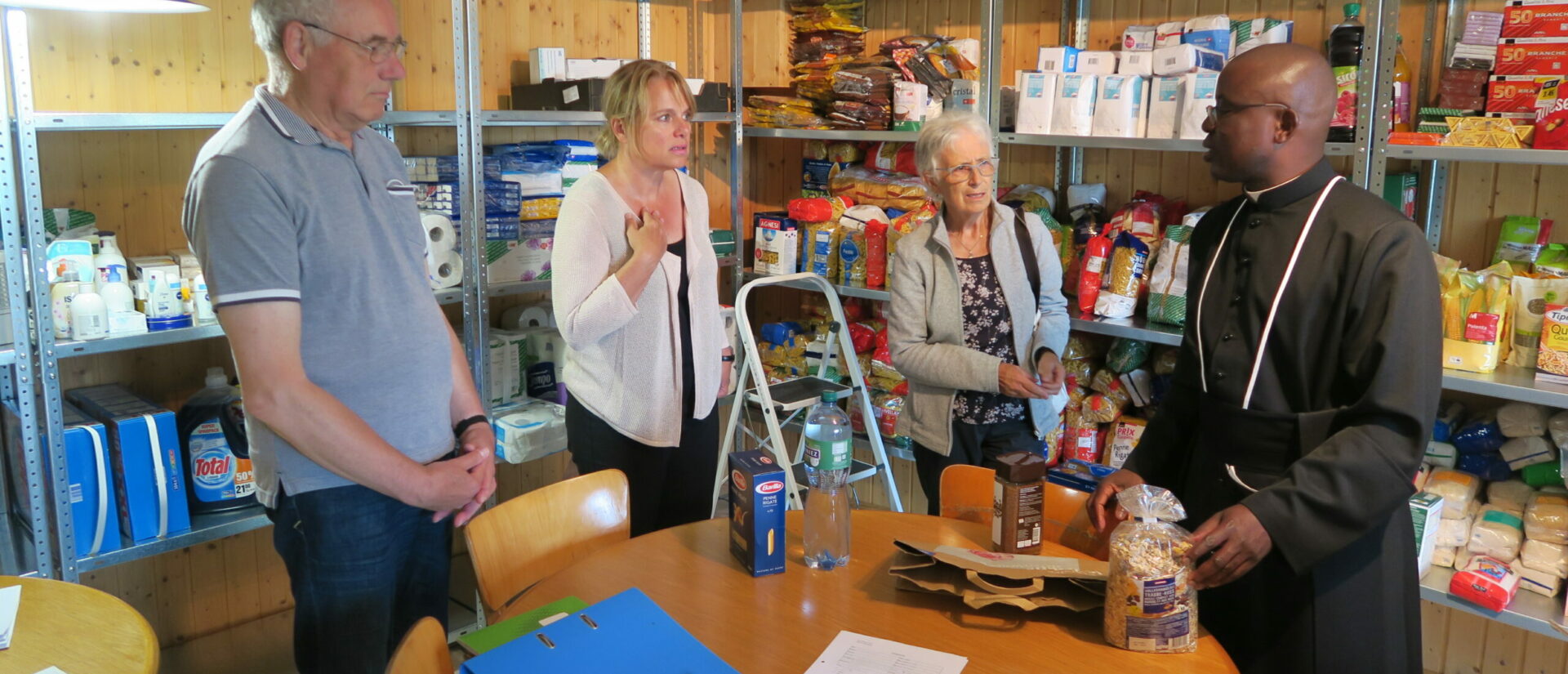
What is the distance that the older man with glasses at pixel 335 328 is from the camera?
173 centimetres

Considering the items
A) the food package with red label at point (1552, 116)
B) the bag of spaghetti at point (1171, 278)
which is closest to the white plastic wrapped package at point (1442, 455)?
the bag of spaghetti at point (1171, 278)

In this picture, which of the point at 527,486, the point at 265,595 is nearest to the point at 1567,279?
the point at 527,486

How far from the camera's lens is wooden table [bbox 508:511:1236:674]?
62.7 inches

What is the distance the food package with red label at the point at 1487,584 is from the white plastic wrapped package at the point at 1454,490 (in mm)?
142

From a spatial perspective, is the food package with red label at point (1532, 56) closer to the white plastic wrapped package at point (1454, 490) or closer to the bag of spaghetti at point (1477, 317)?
the bag of spaghetti at point (1477, 317)

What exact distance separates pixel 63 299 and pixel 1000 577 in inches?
89.5

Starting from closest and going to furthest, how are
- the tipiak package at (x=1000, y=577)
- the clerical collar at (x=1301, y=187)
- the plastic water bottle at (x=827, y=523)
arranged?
the tipiak package at (x=1000, y=577) → the clerical collar at (x=1301, y=187) → the plastic water bottle at (x=827, y=523)

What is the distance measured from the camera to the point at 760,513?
1.85 meters

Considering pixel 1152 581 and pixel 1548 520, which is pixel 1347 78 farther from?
pixel 1152 581

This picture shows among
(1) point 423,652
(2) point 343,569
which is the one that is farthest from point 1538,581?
(2) point 343,569

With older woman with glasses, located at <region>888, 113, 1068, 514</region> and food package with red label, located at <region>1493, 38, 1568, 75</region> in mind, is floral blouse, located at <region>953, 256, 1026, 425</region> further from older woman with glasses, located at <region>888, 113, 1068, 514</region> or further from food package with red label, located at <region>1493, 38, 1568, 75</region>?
food package with red label, located at <region>1493, 38, 1568, 75</region>

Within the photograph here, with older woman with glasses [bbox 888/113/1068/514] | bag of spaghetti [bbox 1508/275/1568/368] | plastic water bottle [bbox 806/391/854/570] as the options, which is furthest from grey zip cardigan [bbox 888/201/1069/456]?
bag of spaghetti [bbox 1508/275/1568/368]

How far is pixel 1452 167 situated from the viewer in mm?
2965

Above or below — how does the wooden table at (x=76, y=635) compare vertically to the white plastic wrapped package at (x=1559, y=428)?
below
